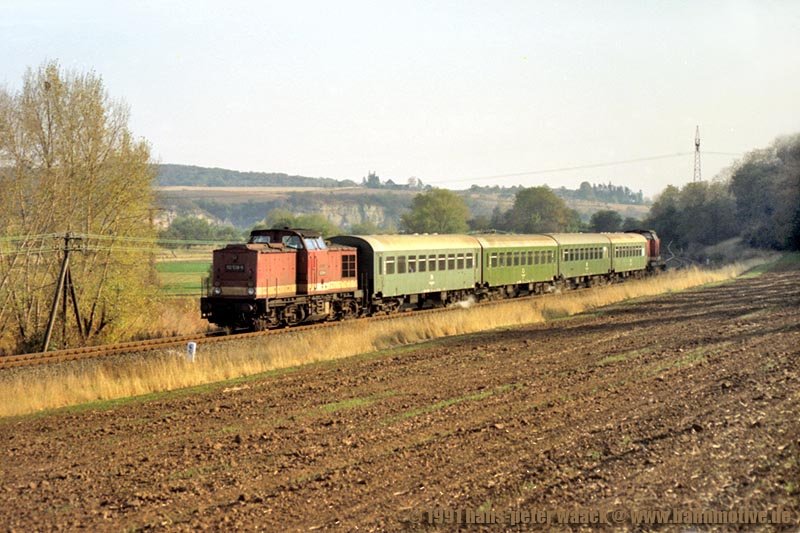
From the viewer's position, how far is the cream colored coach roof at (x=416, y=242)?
3234 centimetres

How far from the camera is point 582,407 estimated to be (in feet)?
44.2

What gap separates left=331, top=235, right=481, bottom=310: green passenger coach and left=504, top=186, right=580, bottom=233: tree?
283 feet

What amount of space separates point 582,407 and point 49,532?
26.8 feet

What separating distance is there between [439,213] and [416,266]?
255 feet

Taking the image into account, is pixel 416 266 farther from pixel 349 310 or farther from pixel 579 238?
pixel 579 238

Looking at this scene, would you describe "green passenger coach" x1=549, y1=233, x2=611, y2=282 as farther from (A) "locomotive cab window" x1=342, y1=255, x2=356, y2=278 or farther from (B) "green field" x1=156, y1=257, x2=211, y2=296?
(B) "green field" x1=156, y1=257, x2=211, y2=296

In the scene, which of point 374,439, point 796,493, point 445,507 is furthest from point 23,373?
point 796,493

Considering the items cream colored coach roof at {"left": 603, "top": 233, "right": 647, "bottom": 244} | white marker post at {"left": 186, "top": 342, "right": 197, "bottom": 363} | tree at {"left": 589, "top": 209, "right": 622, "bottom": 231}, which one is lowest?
white marker post at {"left": 186, "top": 342, "right": 197, "bottom": 363}

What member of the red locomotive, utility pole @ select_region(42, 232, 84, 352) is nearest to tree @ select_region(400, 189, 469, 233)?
utility pole @ select_region(42, 232, 84, 352)

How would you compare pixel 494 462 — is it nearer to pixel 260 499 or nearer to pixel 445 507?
pixel 445 507

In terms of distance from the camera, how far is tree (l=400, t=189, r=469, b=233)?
111 m

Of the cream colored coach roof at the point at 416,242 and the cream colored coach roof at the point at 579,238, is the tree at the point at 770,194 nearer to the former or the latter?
the cream colored coach roof at the point at 579,238

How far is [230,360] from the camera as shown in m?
21.5

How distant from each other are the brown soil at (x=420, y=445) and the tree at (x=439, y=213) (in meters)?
90.8
